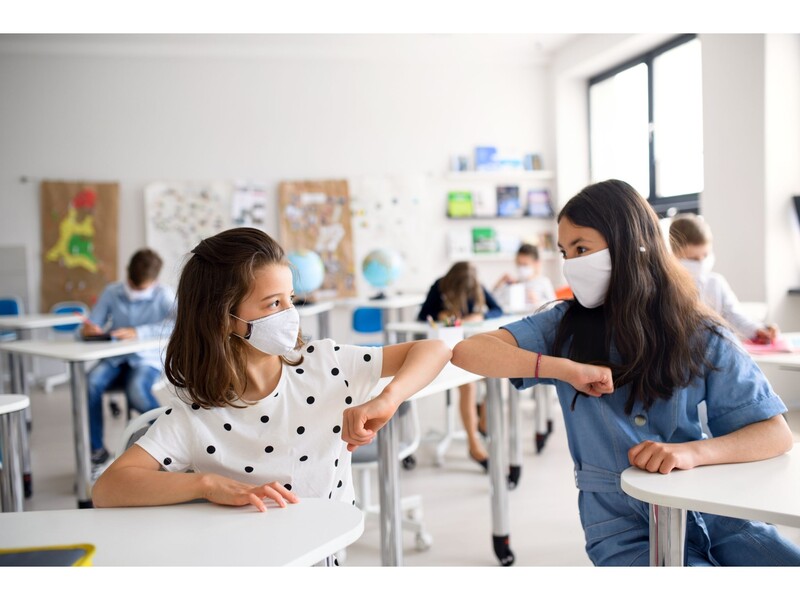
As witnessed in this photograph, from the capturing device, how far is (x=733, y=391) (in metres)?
1.24

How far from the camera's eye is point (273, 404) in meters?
1.26

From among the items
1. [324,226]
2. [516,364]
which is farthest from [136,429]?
[324,226]

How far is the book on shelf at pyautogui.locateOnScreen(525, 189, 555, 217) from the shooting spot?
6883 millimetres

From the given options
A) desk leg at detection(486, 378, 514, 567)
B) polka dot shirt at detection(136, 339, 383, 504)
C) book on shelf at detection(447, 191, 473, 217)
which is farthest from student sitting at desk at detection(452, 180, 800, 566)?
book on shelf at detection(447, 191, 473, 217)

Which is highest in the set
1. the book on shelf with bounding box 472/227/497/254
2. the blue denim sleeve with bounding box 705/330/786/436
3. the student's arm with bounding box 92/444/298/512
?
the book on shelf with bounding box 472/227/497/254

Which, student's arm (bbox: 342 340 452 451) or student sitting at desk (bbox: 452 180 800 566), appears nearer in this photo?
student's arm (bbox: 342 340 452 451)

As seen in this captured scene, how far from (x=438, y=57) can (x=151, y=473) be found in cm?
621

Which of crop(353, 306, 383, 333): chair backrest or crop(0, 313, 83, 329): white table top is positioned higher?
crop(0, 313, 83, 329): white table top

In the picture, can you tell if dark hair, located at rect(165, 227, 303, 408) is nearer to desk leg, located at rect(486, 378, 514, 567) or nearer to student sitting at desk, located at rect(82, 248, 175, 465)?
desk leg, located at rect(486, 378, 514, 567)

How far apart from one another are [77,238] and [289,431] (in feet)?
19.4

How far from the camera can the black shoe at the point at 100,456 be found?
3410 millimetres

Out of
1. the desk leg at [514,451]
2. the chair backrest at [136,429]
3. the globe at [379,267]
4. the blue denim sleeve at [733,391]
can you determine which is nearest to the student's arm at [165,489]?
the chair backrest at [136,429]

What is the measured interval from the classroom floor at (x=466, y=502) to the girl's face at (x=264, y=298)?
1381 millimetres

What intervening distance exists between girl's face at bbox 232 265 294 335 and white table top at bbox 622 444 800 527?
0.68 meters
